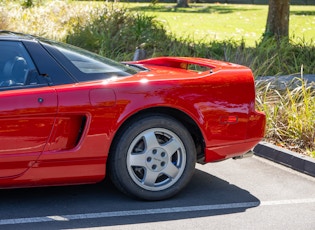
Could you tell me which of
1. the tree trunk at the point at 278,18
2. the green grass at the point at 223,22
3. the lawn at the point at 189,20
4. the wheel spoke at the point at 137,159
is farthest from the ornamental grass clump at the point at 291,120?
the green grass at the point at 223,22

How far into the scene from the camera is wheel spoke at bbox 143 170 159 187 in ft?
20.4

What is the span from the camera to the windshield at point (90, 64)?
248 inches

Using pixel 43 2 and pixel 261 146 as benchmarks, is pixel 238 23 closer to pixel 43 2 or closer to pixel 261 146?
pixel 43 2

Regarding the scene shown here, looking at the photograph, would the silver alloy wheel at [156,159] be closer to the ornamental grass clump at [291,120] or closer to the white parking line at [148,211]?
the white parking line at [148,211]

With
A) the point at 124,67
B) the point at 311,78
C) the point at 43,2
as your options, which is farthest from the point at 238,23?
the point at 124,67

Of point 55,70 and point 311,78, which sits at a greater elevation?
point 55,70

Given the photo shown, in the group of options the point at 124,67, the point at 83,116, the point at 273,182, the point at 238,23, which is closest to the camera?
the point at 83,116

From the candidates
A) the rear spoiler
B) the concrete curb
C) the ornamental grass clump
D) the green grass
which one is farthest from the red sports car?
the green grass

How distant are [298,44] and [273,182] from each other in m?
7.18

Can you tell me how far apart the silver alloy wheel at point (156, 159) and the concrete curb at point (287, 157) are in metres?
1.68

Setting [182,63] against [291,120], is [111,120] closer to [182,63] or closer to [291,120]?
[182,63]

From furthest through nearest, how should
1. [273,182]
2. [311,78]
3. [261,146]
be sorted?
[311,78] → [261,146] → [273,182]

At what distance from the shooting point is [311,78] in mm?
12211

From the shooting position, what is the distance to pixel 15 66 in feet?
19.9
